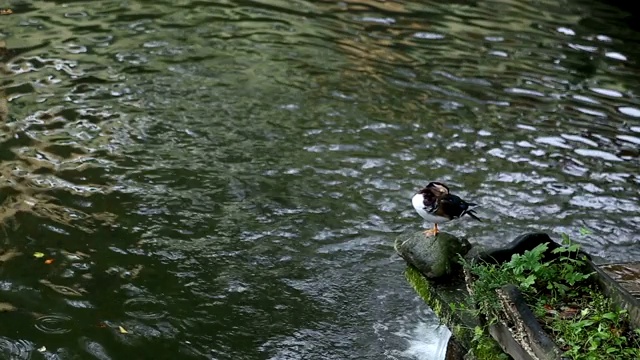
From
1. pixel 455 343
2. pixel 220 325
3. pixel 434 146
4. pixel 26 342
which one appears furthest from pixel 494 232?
pixel 26 342

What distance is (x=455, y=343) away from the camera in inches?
233

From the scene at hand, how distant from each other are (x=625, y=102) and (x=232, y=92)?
6.30m

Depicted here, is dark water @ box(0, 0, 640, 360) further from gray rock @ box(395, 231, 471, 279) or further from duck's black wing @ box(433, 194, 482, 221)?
duck's black wing @ box(433, 194, 482, 221)

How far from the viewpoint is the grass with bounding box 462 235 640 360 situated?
188 inches

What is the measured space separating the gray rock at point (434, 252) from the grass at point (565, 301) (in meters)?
0.39

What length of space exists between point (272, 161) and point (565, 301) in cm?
499

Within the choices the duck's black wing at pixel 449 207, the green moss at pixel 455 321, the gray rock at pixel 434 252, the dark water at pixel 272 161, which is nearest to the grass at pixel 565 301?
the green moss at pixel 455 321

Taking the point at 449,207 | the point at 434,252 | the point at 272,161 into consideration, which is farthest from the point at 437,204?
the point at 272,161

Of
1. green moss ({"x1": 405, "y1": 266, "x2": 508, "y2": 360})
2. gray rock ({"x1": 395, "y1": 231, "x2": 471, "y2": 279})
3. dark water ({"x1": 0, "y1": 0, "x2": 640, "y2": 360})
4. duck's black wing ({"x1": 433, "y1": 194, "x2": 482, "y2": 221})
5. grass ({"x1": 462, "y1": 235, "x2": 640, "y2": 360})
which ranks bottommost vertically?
dark water ({"x1": 0, "y1": 0, "x2": 640, "y2": 360})

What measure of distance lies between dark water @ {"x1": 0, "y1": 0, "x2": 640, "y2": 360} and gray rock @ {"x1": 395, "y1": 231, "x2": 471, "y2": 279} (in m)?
1.00

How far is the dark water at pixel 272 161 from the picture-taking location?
687 cm

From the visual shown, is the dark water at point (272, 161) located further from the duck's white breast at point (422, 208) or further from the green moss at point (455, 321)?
the duck's white breast at point (422, 208)

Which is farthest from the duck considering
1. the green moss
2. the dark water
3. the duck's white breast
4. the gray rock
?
the dark water

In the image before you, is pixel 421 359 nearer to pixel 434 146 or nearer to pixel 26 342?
pixel 26 342
